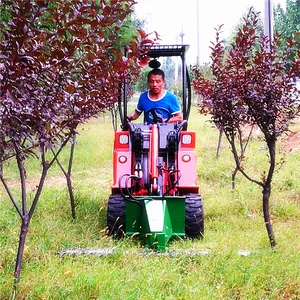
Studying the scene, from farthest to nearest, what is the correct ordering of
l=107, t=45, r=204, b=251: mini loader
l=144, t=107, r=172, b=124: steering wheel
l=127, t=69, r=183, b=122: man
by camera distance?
l=127, t=69, r=183, b=122: man
l=144, t=107, r=172, b=124: steering wheel
l=107, t=45, r=204, b=251: mini loader

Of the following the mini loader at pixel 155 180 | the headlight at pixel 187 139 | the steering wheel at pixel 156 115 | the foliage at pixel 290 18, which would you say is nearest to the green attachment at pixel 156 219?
the mini loader at pixel 155 180

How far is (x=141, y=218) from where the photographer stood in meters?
4.27

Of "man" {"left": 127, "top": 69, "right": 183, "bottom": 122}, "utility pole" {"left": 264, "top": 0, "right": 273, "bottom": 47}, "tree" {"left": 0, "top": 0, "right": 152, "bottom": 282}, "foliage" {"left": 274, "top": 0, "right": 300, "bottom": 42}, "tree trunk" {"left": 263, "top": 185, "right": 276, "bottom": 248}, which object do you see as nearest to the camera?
"tree" {"left": 0, "top": 0, "right": 152, "bottom": 282}

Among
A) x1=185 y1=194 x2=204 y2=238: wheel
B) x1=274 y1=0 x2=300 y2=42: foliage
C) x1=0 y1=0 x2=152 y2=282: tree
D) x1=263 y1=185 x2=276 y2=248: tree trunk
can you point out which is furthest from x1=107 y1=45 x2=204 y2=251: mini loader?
x1=274 y1=0 x2=300 y2=42: foliage

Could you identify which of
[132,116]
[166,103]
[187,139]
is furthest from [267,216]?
[132,116]

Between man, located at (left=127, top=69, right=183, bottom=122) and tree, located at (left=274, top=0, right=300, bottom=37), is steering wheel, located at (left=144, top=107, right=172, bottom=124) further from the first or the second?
tree, located at (left=274, top=0, right=300, bottom=37)

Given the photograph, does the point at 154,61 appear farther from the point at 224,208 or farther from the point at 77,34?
the point at 77,34

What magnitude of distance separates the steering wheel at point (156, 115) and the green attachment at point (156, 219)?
1.09 metres

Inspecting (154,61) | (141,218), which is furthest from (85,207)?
(154,61)

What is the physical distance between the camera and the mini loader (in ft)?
13.9

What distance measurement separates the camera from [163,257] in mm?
3691

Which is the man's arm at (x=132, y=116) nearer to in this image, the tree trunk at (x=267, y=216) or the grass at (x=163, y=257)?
the grass at (x=163, y=257)

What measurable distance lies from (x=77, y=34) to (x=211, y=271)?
1.95 meters

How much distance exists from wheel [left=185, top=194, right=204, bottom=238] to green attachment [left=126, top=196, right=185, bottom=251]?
146mm
